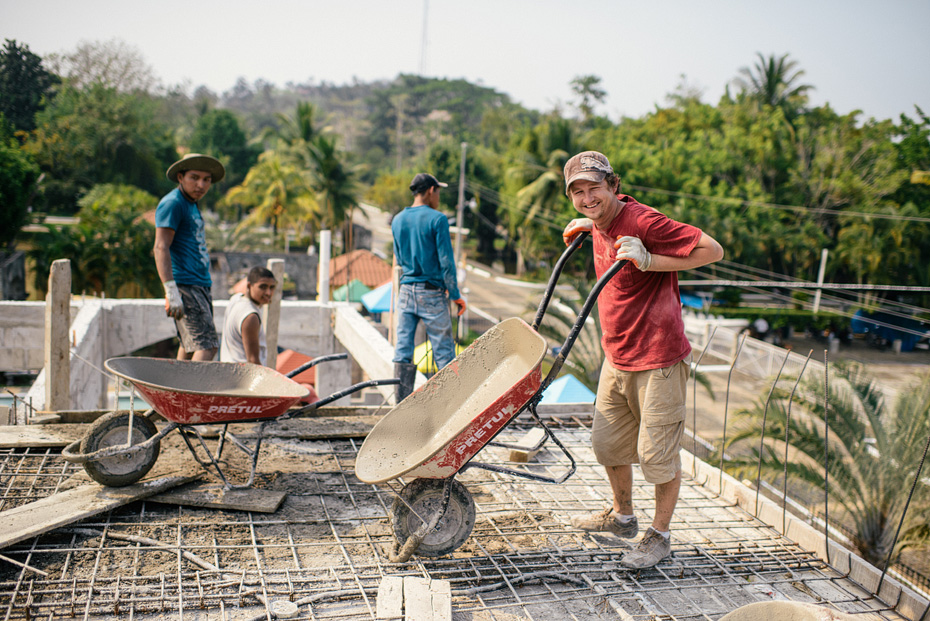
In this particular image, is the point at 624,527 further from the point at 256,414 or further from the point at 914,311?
the point at 914,311

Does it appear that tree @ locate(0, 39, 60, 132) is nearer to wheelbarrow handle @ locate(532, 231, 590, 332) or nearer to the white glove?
the white glove

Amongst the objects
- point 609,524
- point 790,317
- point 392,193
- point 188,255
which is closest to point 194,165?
point 188,255

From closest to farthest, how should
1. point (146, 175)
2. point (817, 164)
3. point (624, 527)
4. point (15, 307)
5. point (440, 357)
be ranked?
point (624, 527)
point (440, 357)
point (15, 307)
point (817, 164)
point (146, 175)

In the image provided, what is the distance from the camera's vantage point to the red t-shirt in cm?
280

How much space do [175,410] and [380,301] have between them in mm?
15309

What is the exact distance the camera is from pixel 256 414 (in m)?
3.22

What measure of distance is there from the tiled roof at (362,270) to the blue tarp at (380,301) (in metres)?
5.79

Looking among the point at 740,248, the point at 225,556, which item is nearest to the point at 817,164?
the point at 740,248

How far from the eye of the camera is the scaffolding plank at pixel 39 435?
3588 mm

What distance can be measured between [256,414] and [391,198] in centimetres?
4568

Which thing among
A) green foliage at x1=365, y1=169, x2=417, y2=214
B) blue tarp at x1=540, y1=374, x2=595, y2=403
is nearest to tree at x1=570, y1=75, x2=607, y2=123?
green foliage at x1=365, y1=169, x2=417, y2=214

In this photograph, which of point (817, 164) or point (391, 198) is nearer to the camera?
point (817, 164)

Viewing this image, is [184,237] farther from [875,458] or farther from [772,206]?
[772,206]

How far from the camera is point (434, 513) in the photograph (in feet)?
9.18
